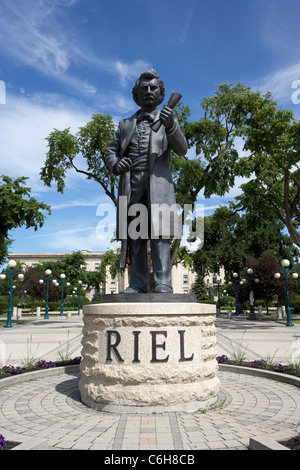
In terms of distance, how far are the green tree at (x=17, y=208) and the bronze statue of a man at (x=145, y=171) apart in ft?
49.8

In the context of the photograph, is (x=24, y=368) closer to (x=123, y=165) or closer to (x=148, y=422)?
(x=148, y=422)

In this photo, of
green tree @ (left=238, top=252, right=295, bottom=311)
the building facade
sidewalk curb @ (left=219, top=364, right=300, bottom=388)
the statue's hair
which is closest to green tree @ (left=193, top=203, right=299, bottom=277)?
green tree @ (left=238, top=252, right=295, bottom=311)

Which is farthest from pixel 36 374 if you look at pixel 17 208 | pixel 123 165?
pixel 17 208

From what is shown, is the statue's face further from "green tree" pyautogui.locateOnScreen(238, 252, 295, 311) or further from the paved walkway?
"green tree" pyautogui.locateOnScreen(238, 252, 295, 311)

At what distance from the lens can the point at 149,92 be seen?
5.53 m

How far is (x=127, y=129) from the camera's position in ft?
18.3

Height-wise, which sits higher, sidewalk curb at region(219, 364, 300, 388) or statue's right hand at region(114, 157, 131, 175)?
statue's right hand at region(114, 157, 131, 175)

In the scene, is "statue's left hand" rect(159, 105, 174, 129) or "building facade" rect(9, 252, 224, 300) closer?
"statue's left hand" rect(159, 105, 174, 129)

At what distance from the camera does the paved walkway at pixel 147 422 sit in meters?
3.23

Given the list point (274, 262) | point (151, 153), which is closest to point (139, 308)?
point (151, 153)

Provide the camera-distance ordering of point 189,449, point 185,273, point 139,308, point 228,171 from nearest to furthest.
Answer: point 189,449 < point 139,308 < point 228,171 < point 185,273

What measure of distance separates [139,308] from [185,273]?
72.5 m

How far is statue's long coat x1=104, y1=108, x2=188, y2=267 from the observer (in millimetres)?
5281

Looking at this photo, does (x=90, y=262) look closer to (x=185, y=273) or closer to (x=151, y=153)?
(x=185, y=273)
